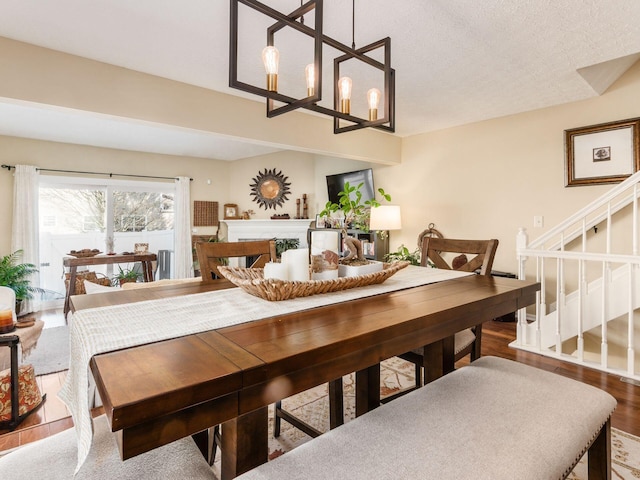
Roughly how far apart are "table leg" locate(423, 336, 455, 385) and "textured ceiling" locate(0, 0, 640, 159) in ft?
6.03

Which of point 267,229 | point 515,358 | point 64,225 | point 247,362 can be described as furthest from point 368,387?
point 64,225

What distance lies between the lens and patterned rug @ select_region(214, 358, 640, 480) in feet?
5.11

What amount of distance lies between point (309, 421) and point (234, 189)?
5.80 meters

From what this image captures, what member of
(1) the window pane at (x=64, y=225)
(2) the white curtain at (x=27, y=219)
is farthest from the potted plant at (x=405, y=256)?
(2) the white curtain at (x=27, y=219)

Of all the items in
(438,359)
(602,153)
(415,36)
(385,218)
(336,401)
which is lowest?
(336,401)

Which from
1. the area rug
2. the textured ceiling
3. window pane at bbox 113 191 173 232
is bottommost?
the area rug

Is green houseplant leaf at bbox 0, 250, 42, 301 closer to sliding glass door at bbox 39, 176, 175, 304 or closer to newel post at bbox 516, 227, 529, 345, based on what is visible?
sliding glass door at bbox 39, 176, 175, 304

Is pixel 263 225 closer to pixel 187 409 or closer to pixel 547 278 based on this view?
pixel 547 278

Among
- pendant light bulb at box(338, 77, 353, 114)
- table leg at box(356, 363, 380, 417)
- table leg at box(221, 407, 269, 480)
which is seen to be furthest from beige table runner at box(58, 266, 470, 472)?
pendant light bulb at box(338, 77, 353, 114)

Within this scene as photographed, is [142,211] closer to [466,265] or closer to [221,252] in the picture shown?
[221,252]

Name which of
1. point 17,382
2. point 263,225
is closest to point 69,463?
point 17,382

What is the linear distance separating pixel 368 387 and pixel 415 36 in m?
2.17

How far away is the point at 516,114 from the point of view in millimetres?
3885

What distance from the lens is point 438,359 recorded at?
1538mm
